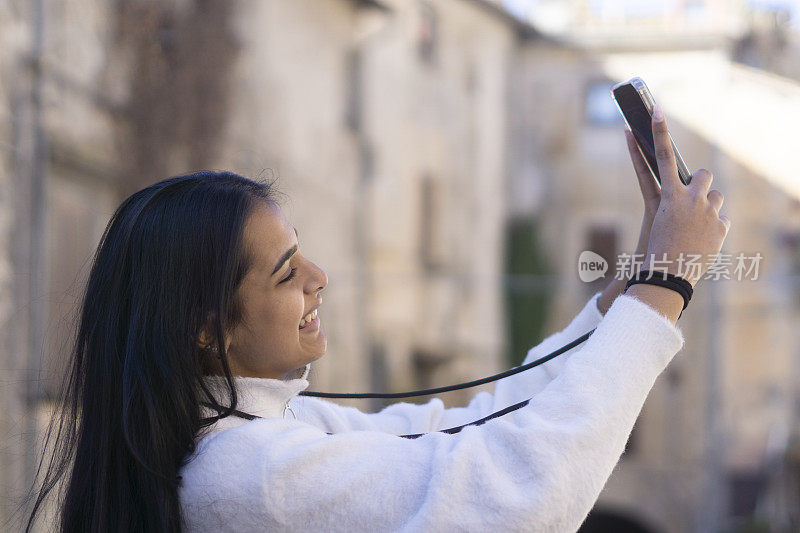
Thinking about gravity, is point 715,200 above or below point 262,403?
above

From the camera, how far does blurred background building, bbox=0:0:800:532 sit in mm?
6809

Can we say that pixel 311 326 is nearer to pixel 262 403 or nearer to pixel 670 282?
pixel 262 403

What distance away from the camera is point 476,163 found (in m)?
14.8

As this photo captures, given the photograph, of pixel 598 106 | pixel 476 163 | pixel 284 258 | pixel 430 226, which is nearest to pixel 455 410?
pixel 284 258

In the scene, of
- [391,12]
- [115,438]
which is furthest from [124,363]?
[391,12]

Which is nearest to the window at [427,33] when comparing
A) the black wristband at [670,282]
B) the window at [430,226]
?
the window at [430,226]

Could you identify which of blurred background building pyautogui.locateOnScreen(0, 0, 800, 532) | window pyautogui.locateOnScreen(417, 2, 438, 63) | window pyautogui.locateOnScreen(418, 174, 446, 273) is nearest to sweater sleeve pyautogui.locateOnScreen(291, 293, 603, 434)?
blurred background building pyautogui.locateOnScreen(0, 0, 800, 532)

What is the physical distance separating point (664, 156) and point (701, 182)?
0.07m

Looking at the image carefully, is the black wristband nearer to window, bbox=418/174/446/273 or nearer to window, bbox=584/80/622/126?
window, bbox=418/174/446/273

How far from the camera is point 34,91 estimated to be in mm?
5000

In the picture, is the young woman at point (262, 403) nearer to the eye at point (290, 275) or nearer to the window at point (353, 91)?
the eye at point (290, 275)

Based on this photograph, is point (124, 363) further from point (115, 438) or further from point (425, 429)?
point (425, 429)

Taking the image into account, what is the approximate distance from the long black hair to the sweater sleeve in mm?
368

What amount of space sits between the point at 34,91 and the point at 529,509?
450 centimetres
